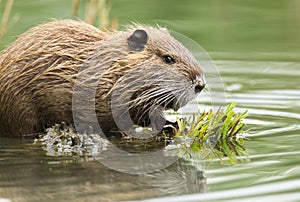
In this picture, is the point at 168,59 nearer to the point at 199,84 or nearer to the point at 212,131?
the point at 199,84

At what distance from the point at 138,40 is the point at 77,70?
0.42 m

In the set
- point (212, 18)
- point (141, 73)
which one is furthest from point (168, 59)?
point (212, 18)

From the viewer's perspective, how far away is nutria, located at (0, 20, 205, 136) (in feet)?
16.8

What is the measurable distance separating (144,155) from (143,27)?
91 centimetres

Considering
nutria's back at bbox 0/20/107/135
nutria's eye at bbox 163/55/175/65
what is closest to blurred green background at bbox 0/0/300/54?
nutria's back at bbox 0/20/107/135

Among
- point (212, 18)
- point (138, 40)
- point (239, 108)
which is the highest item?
point (212, 18)

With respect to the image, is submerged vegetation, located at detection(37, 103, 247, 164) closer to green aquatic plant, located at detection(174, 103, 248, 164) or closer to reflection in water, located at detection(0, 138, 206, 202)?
green aquatic plant, located at detection(174, 103, 248, 164)

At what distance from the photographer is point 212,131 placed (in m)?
5.23

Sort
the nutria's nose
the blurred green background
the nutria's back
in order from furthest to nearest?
the blurred green background < the nutria's back < the nutria's nose

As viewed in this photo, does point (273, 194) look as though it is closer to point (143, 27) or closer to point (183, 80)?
point (183, 80)

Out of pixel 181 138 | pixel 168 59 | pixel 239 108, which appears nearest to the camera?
pixel 168 59

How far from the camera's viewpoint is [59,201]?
3963 mm

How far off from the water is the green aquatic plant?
12cm

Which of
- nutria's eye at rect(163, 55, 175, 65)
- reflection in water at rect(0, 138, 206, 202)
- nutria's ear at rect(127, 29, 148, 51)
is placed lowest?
reflection in water at rect(0, 138, 206, 202)
